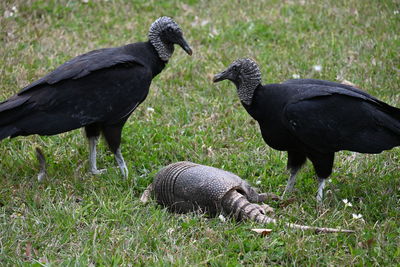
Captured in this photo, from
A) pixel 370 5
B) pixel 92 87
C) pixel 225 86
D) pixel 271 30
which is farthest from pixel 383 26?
pixel 92 87

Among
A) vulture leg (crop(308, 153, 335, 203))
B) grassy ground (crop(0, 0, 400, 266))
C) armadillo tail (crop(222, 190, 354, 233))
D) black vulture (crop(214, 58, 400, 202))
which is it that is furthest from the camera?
vulture leg (crop(308, 153, 335, 203))

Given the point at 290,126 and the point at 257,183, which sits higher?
the point at 290,126

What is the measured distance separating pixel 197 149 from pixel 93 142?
795 millimetres

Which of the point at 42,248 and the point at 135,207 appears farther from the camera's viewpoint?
the point at 135,207

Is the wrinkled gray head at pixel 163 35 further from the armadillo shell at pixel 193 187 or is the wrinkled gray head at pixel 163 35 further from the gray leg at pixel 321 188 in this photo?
the gray leg at pixel 321 188

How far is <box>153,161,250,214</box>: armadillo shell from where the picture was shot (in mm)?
3590

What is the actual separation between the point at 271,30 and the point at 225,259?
13.8ft

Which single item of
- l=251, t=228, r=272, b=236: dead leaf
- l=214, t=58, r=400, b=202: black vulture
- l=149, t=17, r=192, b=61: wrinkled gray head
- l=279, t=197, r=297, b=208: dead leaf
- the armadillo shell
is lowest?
l=279, t=197, r=297, b=208: dead leaf

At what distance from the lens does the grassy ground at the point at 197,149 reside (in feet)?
10.6

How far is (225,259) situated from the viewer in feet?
10.3

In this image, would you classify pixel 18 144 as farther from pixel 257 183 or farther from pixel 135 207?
pixel 257 183

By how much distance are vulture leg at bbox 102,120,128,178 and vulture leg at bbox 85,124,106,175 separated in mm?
124

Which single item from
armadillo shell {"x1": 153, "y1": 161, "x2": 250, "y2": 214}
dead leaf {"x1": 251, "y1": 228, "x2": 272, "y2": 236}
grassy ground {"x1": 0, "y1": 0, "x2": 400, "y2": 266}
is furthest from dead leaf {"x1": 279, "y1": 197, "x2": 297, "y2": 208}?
dead leaf {"x1": 251, "y1": 228, "x2": 272, "y2": 236}

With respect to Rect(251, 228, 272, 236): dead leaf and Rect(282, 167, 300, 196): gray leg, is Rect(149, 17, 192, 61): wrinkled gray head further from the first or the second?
Rect(251, 228, 272, 236): dead leaf
